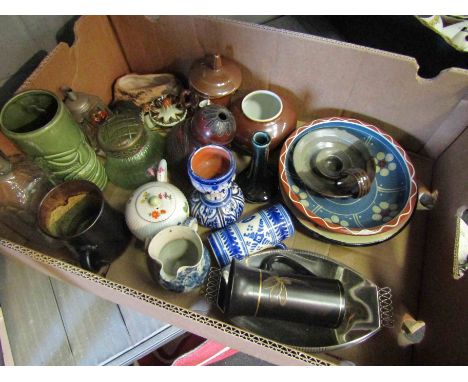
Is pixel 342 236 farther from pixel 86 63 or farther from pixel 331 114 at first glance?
pixel 86 63

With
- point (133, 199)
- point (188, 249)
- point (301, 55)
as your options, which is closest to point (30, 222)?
point (133, 199)

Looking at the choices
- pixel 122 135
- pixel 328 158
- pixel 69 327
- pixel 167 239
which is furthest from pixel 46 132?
pixel 328 158

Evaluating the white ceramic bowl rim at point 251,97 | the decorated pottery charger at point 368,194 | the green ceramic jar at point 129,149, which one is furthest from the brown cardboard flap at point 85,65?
the decorated pottery charger at point 368,194

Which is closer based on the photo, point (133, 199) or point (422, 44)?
point (133, 199)

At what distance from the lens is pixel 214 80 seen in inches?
30.3

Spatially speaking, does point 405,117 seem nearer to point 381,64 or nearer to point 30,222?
point 381,64

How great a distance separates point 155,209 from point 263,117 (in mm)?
335

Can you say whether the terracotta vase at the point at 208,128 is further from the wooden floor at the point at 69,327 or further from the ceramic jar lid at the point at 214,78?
the wooden floor at the point at 69,327

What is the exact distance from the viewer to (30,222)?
0.73 meters

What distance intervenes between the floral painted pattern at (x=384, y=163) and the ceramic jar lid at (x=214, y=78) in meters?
0.36

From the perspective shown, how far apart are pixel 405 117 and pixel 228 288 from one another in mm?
562

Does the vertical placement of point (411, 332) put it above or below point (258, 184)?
below

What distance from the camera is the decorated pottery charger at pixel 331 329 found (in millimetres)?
628

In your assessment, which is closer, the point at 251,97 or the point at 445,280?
the point at 445,280
